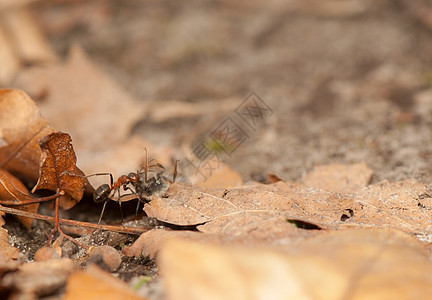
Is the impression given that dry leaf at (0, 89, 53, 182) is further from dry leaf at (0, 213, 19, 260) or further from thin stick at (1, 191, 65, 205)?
dry leaf at (0, 213, 19, 260)

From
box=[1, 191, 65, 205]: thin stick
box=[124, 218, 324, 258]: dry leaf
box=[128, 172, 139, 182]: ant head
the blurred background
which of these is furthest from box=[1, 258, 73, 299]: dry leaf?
the blurred background

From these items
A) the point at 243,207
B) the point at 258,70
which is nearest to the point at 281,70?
the point at 258,70

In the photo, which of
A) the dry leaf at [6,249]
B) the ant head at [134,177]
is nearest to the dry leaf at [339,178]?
the ant head at [134,177]

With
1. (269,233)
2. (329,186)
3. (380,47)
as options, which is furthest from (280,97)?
(269,233)

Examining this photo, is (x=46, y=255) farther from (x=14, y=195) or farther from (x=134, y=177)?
(x=134, y=177)

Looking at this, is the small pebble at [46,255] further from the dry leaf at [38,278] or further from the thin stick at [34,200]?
the thin stick at [34,200]
